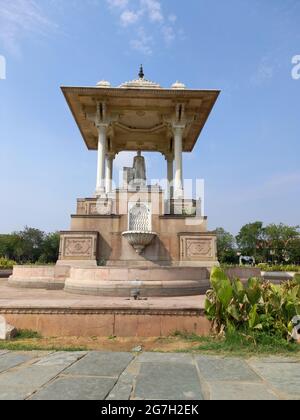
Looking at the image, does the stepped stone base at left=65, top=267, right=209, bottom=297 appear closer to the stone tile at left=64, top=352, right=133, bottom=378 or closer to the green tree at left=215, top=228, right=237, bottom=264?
the stone tile at left=64, top=352, right=133, bottom=378

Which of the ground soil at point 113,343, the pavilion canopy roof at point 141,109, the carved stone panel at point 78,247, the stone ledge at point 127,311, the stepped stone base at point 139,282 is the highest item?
the pavilion canopy roof at point 141,109

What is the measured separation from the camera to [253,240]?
72.7 metres

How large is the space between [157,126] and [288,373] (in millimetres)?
17504

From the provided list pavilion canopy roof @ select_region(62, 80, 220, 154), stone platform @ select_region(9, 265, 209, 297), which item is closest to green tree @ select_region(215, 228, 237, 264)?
pavilion canopy roof @ select_region(62, 80, 220, 154)

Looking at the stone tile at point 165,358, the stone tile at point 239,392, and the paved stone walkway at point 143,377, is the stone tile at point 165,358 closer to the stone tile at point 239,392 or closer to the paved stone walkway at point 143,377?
the paved stone walkway at point 143,377

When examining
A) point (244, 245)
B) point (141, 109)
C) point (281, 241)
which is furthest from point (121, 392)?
point (244, 245)

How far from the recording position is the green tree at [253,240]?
71.1 m

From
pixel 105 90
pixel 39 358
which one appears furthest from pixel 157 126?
pixel 39 358

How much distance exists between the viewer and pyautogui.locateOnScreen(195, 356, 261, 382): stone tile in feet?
11.5

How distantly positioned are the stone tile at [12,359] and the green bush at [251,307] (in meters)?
2.97

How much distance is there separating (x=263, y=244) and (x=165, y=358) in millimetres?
70153

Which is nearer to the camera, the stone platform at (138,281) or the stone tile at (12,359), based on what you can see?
the stone tile at (12,359)

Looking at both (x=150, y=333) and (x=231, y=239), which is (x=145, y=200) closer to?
(x=150, y=333)

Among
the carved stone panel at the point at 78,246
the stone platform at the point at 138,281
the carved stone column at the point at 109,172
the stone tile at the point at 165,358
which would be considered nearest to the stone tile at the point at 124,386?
the stone tile at the point at 165,358
